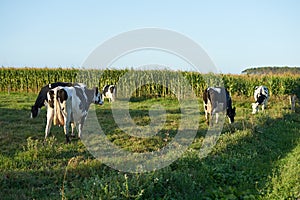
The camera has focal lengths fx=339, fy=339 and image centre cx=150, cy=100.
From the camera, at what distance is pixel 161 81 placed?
2422 centimetres

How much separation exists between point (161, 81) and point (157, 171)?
18.3 m

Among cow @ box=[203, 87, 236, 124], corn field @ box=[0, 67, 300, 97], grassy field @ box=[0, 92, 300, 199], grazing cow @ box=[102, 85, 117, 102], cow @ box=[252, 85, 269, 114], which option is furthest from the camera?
corn field @ box=[0, 67, 300, 97]

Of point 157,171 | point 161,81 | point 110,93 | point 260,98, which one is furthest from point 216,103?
point 161,81

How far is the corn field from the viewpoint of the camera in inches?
927

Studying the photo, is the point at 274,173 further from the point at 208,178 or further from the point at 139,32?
the point at 139,32

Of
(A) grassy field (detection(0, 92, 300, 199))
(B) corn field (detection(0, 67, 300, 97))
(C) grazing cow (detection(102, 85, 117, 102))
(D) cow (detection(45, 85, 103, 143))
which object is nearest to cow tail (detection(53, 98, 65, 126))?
(D) cow (detection(45, 85, 103, 143))

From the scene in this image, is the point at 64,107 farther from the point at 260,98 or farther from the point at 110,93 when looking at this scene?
the point at 260,98

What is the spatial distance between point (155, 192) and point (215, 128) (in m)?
7.00

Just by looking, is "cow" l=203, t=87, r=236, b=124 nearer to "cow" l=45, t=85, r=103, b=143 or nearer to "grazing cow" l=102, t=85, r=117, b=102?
"cow" l=45, t=85, r=103, b=143

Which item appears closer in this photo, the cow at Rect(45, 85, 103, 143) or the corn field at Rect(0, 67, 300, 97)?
the cow at Rect(45, 85, 103, 143)

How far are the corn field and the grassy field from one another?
12.7m

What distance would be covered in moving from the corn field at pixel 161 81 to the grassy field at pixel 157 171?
41.7ft

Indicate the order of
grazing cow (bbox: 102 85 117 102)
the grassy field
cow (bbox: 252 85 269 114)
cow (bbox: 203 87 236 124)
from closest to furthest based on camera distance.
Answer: the grassy field, cow (bbox: 203 87 236 124), cow (bbox: 252 85 269 114), grazing cow (bbox: 102 85 117 102)

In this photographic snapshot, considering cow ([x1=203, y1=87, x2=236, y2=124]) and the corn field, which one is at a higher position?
the corn field
